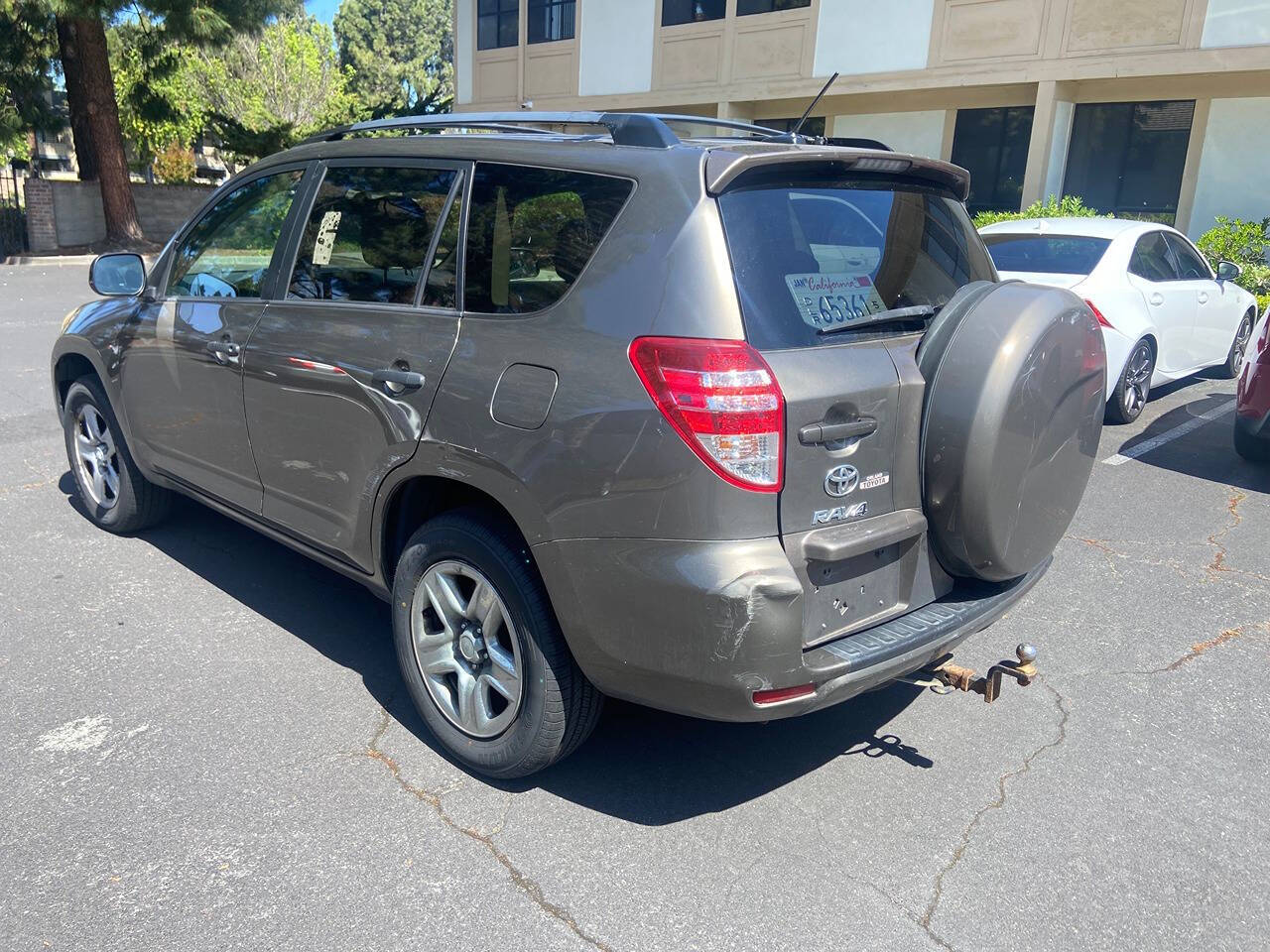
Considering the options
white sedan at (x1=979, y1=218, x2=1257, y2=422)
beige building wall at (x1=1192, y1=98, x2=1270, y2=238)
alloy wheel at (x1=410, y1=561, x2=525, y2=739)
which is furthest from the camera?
beige building wall at (x1=1192, y1=98, x2=1270, y2=238)

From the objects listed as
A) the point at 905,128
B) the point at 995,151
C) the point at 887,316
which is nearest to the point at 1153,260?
the point at 887,316

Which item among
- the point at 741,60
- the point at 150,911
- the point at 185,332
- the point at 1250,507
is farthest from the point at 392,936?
the point at 741,60

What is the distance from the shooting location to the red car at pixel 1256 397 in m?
6.41

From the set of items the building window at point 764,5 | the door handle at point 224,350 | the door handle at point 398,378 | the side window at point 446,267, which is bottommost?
the door handle at point 224,350

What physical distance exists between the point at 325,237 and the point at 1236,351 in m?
9.73

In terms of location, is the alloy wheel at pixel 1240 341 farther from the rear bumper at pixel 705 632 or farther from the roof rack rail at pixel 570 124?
the rear bumper at pixel 705 632

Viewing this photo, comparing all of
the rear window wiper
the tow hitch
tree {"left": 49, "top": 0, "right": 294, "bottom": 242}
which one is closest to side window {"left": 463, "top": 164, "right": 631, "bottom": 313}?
the rear window wiper

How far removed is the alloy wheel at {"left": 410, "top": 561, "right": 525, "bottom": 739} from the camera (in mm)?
3049

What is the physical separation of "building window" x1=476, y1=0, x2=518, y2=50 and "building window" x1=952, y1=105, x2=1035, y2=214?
10765 millimetres

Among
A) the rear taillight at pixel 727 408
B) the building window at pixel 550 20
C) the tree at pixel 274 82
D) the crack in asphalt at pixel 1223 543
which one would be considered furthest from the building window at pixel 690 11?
the tree at pixel 274 82

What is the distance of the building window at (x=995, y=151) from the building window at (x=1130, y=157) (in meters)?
0.95

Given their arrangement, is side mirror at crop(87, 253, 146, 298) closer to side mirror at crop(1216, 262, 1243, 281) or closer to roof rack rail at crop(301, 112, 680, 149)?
roof rack rail at crop(301, 112, 680, 149)

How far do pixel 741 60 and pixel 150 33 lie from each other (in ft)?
40.3

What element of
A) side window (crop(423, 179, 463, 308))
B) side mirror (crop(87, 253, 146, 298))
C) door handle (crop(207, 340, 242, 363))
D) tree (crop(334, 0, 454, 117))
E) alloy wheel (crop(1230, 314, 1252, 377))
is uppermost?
tree (crop(334, 0, 454, 117))
